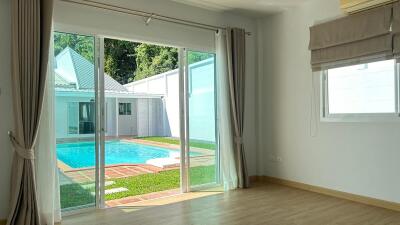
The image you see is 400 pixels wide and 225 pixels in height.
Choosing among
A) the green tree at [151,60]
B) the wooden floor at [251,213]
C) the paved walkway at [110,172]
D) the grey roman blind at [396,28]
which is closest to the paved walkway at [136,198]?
the wooden floor at [251,213]

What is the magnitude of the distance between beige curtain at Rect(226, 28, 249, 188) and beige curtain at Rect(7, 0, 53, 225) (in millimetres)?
2539

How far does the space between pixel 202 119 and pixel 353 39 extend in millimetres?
2298

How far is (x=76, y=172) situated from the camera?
3619mm

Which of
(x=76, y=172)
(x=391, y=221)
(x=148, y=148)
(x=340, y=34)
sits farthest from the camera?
(x=148, y=148)

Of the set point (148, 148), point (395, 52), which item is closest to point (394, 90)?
point (395, 52)

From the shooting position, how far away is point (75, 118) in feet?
11.8

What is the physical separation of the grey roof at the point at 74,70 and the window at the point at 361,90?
10.3ft

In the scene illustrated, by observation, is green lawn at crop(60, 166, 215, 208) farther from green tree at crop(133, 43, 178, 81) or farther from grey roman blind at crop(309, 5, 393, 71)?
green tree at crop(133, 43, 178, 81)

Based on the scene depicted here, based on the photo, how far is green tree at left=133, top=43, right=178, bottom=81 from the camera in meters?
9.24

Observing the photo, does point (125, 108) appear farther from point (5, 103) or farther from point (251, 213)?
point (251, 213)

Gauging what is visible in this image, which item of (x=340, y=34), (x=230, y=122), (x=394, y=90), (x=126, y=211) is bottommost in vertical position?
(x=126, y=211)

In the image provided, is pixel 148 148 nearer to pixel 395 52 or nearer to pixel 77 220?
pixel 77 220

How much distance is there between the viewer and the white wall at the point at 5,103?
312 cm

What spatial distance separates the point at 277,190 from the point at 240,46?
2.25 m
